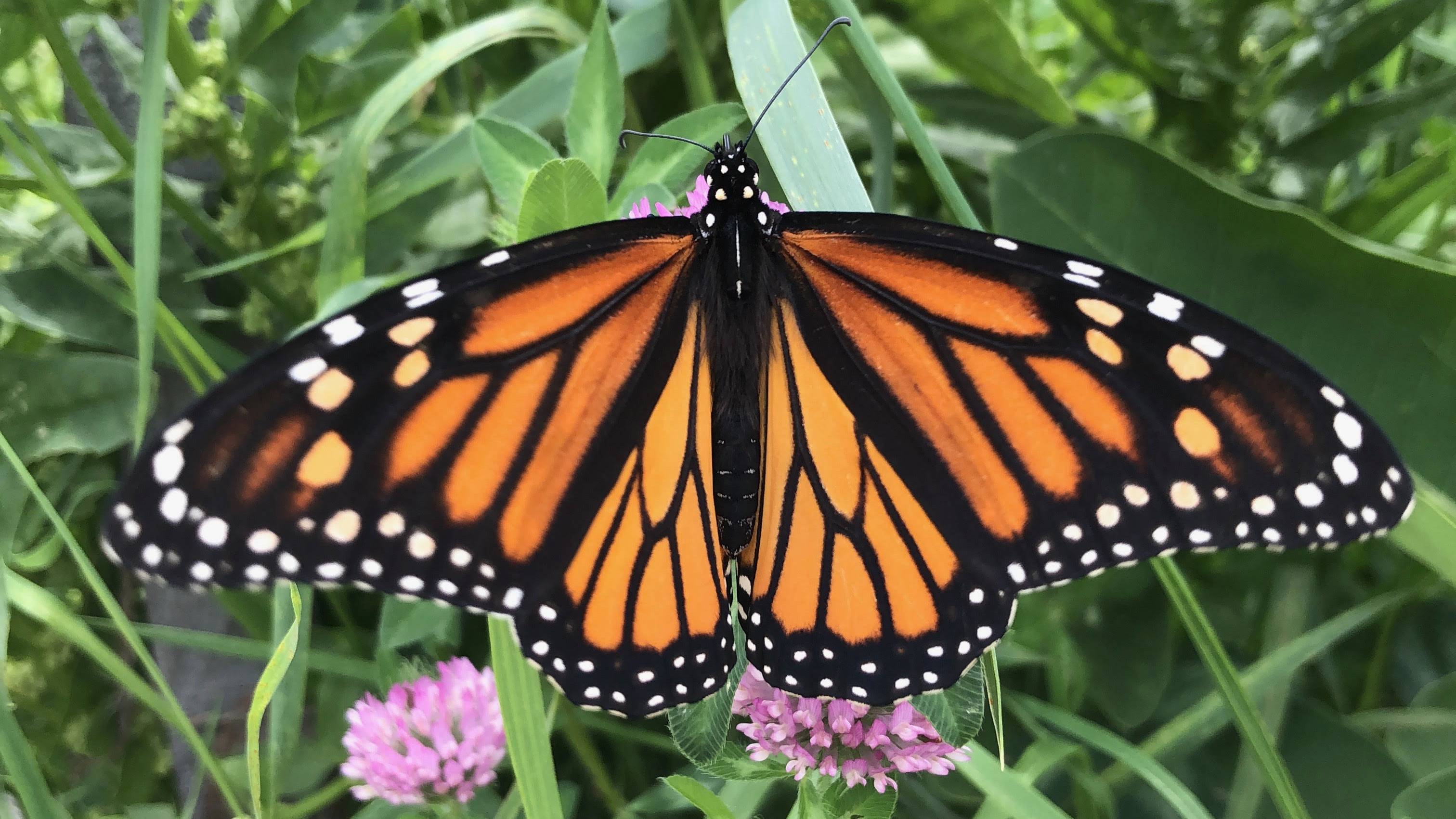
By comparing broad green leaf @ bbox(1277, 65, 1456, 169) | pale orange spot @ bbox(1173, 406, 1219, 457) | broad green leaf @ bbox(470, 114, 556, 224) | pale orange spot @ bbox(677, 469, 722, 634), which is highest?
broad green leaf @ bbox(470, 114, 556, 224)

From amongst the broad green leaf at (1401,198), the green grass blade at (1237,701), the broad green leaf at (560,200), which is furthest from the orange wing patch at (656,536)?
the broad green leaf at (1401,198)

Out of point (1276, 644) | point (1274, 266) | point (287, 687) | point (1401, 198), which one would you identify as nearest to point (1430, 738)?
point (1276, 644)

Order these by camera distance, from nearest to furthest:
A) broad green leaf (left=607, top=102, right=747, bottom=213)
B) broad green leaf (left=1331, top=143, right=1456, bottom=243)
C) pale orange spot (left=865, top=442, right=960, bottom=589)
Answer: pale orange spot (left=865, top=442, right=960, bottom=589), broad green leaf (left=607, top=102, right=747, bottom=213), broad green leaf (left=1331, top=143, right=1456, bottom=243)

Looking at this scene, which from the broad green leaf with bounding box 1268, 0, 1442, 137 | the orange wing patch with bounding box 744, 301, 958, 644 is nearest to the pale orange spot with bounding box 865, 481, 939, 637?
the orange wing patch with bounding box 744, 301, 958, 644

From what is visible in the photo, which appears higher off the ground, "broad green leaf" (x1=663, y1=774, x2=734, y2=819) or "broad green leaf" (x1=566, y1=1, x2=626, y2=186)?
"broad green leaf" (x1=566, y1=1, x2=626, y2=186)

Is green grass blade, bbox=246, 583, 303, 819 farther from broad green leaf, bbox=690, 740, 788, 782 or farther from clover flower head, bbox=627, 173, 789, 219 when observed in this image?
clover flower head, bbox=627, 173, 789, 219

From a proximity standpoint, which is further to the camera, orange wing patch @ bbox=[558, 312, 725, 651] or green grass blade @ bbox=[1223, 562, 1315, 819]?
green grass blade @ bbox=[1223, 562, 1315, 819]

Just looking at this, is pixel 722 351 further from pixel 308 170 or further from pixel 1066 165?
pixel 308 170

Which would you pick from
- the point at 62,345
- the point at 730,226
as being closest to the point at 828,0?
the point at 730,226
